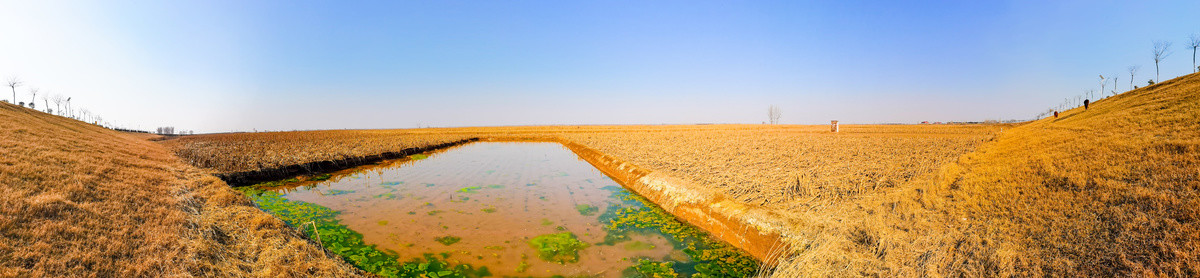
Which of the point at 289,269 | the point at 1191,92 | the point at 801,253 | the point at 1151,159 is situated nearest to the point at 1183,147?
the point at 1151,159

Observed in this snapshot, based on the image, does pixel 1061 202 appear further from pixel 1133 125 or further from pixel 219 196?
pixel 219 196

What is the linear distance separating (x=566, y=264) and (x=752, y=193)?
4229mm

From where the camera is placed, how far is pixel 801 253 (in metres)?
5.29

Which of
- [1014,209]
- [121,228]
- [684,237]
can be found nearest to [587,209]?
[684,237]

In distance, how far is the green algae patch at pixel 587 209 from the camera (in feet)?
29.5

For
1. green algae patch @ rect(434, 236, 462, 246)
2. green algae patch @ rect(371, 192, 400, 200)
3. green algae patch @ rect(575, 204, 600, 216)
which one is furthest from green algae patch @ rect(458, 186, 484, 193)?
green algae patch @ rect(434, 236, 462, 246)

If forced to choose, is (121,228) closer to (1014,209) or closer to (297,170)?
(1014,209)

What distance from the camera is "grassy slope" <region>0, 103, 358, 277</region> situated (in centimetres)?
359

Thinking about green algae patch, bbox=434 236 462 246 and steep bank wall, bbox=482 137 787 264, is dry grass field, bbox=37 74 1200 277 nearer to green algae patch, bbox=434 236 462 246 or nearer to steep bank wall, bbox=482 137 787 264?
steep bank wall, bbox=482 137 787 264

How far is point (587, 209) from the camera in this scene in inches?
370

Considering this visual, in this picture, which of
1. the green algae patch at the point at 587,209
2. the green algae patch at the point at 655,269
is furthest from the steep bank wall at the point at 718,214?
the green algae patch at the point at 587,209

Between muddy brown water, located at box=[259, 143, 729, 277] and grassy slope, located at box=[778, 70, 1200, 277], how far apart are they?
102 inches

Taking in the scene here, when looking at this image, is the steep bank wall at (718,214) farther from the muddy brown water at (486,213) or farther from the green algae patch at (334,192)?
the green algae patch at (334,192)

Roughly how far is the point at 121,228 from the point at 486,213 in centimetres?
539
